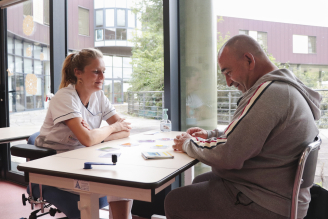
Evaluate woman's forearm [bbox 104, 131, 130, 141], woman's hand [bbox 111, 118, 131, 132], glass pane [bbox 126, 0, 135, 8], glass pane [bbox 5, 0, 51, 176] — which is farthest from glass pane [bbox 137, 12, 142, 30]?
woman's forearm [bbox 104, 131, 130, 141]

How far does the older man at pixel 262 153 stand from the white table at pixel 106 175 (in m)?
0.21

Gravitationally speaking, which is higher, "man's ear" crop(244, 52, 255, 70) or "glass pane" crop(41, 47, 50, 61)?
"glass pane" crop(41, 47, 50, 61)

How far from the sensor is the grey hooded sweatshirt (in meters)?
1.15

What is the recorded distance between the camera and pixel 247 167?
1262mm

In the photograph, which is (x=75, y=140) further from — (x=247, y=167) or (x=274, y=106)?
(x=274, y=106)

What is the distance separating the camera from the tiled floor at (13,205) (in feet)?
9.13

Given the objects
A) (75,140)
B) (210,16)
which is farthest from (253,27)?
(75,140)

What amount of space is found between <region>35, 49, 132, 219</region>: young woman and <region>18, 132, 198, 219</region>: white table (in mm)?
345

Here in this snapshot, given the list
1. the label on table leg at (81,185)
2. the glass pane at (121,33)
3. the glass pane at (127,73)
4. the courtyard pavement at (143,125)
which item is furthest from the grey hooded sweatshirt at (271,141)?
the glass pane at (121,33)

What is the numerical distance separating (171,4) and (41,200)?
1.96m

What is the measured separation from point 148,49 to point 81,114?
118cm

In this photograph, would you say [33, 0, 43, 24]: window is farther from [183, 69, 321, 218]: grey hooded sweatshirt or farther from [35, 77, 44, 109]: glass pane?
[183, 69, 321, 218]: grey hooded sweatshirt

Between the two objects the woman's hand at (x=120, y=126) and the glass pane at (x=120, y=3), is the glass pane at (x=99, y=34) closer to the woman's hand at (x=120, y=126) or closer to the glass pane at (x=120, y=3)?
the glass pane at (x=120, y=3)

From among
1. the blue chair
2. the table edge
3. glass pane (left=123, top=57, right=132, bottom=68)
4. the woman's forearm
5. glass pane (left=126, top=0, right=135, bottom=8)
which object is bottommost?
the blue chair
